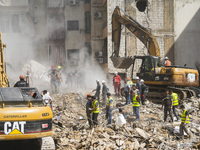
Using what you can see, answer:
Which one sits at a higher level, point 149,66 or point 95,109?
point 149,66

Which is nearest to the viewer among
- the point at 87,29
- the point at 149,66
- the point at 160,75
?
the point at 160,75

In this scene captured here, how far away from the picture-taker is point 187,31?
2842 centimetres

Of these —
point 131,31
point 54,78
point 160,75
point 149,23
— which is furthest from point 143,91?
point 149,23

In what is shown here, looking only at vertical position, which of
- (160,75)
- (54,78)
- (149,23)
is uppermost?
(149,23)

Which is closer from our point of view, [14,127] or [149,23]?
[14,127]

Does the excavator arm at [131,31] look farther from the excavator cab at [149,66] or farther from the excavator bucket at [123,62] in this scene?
the excavator cab at [149,66]

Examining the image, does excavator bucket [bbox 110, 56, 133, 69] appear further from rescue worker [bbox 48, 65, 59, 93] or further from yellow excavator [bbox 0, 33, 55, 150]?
yellow excavator [bbox 0, 33, 55, 150]

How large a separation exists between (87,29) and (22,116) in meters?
27.4

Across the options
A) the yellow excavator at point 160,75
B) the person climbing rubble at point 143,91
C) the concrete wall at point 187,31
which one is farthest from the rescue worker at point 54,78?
the concrete wall at point 187,31

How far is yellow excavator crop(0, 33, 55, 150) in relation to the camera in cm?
709

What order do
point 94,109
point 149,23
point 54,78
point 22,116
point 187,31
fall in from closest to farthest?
point 22,116
point 94,109
point 54,78
point 149,23
point 187,31

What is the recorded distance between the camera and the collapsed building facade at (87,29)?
2725cm

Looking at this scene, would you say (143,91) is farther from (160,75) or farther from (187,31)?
(187,31)

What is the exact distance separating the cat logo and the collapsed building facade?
2002cm
